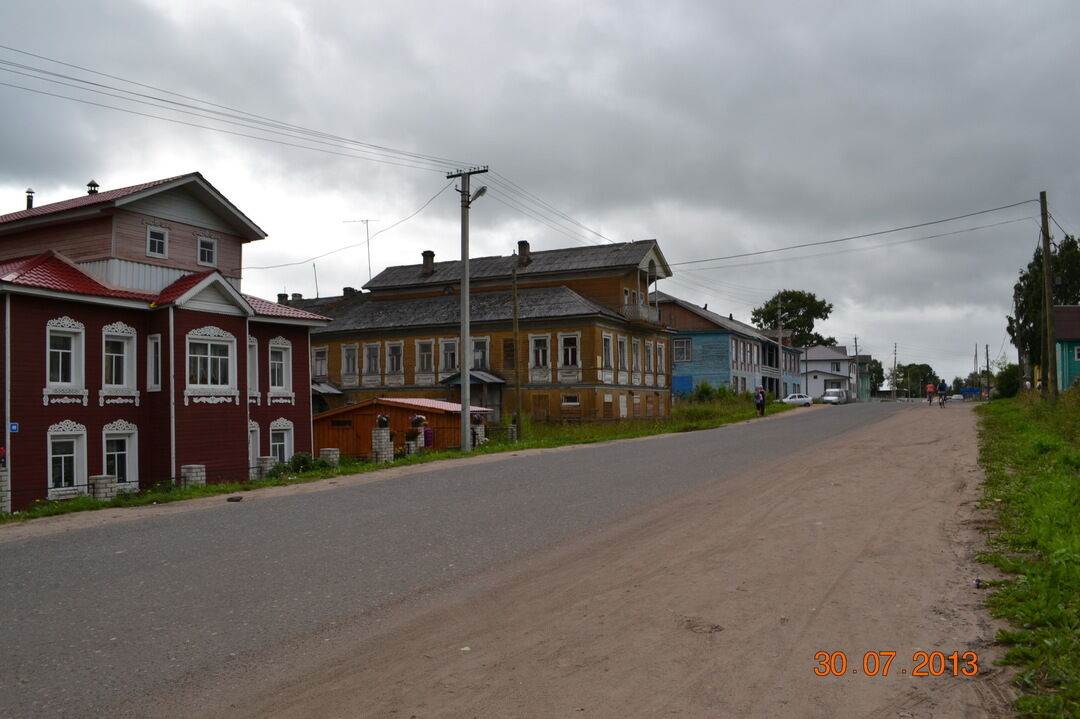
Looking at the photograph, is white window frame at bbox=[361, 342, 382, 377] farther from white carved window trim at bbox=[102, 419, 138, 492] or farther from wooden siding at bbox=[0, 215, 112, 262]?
white carved window trim at bbox=[102, 419, 138, 492]

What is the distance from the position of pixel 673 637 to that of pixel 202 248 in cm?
2565

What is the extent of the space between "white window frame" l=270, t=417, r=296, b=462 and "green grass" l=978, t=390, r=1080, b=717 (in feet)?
71.5

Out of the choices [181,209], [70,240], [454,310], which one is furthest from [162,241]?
[454,310]

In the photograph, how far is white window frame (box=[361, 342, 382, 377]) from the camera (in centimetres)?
5216

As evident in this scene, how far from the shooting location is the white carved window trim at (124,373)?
77.5 ft

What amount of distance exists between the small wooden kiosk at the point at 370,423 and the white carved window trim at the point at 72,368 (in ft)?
38.5

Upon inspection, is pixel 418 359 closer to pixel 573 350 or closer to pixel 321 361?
pixel 321 361

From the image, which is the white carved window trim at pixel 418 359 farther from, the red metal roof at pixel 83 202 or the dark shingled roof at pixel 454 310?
the red metal roof at pixel 83 202

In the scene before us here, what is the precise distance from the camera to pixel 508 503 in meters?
13.5

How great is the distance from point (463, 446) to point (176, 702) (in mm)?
21771

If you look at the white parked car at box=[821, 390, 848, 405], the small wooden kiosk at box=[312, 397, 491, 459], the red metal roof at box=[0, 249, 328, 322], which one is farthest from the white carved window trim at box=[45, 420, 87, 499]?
the white parked car at box=[821, 390, 848, 405]

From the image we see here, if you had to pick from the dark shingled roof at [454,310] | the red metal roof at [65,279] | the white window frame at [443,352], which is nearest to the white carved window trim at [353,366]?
the dark shingled roof at [454,310]

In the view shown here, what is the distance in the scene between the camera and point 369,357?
52656 mm

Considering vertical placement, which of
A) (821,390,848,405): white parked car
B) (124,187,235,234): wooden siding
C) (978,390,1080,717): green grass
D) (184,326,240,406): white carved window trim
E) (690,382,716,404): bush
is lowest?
(978,390,1080,717): green grass
